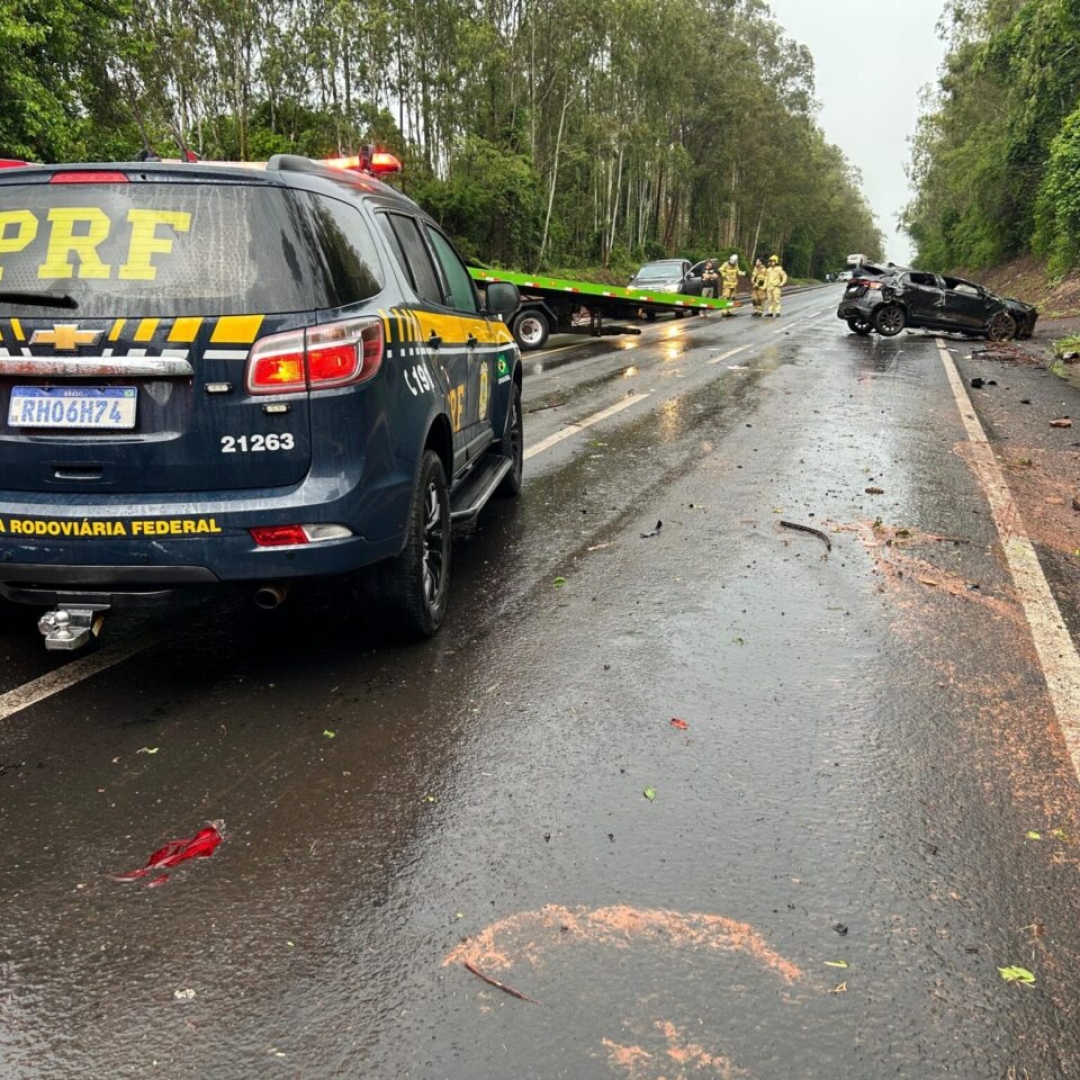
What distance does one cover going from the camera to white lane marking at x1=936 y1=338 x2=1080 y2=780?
385cm

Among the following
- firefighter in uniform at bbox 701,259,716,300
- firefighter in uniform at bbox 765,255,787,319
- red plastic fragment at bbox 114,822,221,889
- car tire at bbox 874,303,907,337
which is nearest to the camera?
red plastic fragment at bbox 114,822,221,889

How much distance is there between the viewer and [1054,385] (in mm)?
14680

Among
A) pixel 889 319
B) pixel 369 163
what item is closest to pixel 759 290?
pixel 889 319

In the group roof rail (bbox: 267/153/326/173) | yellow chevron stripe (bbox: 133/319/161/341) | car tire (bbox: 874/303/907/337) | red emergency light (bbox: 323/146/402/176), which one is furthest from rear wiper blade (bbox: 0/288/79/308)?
car tire (bbox: 874/303/907/337)

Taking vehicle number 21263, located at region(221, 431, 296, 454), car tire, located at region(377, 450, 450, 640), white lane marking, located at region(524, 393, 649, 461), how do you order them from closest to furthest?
vehicle number 21263, located at region(221, 431, 296, 454)
car tire, located at region(377, 450, 450, 640)
white lane marking, located at region(524, 393, 649, 461)

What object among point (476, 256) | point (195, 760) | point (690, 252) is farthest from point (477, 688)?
point (690, 252)

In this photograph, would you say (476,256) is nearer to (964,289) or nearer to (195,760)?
(964,289)

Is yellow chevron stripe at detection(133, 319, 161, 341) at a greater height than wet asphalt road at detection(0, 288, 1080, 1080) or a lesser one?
greater

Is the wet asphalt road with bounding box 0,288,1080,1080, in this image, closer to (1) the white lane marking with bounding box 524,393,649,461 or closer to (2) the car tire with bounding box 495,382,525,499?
(2) the car tire with bounding box 495,382,525,499

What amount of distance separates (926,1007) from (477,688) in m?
2.12

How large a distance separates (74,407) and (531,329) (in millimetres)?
15795

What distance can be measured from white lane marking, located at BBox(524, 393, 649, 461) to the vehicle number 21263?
17.1 ft

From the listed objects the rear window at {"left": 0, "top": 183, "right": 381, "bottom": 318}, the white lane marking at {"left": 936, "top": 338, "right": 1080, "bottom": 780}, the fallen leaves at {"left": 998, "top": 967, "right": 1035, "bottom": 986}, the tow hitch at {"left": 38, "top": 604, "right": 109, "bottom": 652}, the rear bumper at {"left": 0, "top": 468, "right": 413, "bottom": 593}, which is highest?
the rear window at {"left": 0, "top": 183, "right": 381, "bottom": 318}

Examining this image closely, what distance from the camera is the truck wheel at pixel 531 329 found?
1850 centimetres
